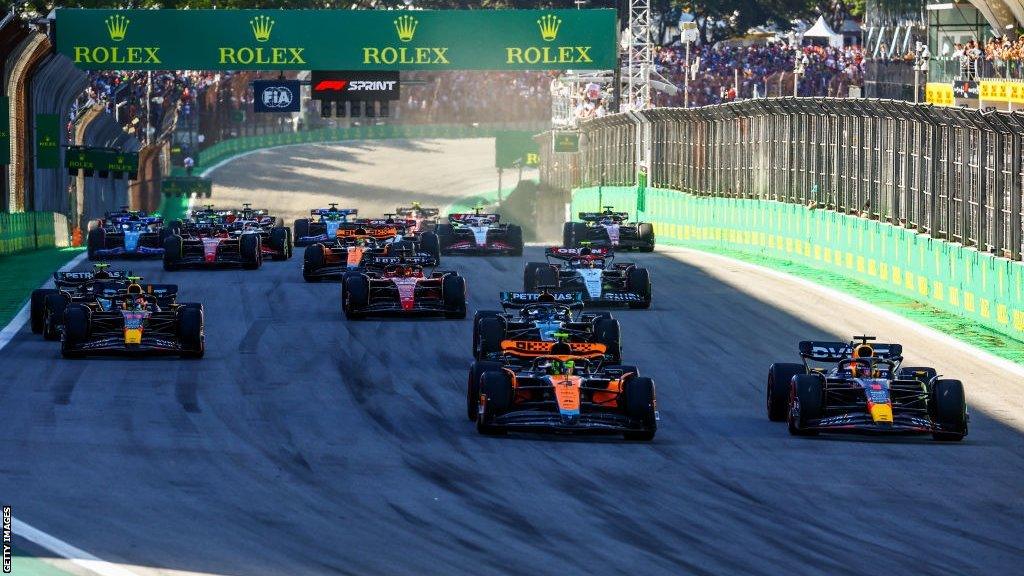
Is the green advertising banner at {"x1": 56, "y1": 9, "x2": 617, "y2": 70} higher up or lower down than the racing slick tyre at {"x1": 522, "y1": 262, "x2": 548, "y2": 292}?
higher up

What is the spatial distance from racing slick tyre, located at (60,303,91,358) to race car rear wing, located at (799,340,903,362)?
8569mm

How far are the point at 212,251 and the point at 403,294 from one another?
925 cm

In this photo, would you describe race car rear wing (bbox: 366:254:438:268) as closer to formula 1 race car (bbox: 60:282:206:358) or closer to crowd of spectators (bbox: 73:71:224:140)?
formula 1 race car (bbox: 60:282:206:358)

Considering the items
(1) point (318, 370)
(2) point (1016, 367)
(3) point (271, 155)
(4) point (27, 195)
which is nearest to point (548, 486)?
(1) point (318, 370)

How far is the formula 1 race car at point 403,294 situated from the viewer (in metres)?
26.8

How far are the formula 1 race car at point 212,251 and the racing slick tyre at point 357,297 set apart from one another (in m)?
8.44

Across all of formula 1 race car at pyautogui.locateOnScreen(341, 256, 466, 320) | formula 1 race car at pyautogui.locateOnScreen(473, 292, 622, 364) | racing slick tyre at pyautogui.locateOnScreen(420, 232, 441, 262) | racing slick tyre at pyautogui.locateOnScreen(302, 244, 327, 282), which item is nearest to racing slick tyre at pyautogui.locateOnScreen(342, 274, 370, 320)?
formula 1 race car at pyautogui.locateOnScreen(341, 256, 466, 320)

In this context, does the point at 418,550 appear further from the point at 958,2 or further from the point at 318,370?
the point at 958,2

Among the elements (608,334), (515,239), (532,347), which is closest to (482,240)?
(515,239)

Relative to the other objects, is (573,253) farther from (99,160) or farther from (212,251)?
(99,160)

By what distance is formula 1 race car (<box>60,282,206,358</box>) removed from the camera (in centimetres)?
2239

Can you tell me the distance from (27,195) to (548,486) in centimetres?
3215

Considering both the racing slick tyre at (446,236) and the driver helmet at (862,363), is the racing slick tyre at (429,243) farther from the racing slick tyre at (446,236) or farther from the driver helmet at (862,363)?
the driver helmet at (862,363)

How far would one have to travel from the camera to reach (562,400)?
17297mm
